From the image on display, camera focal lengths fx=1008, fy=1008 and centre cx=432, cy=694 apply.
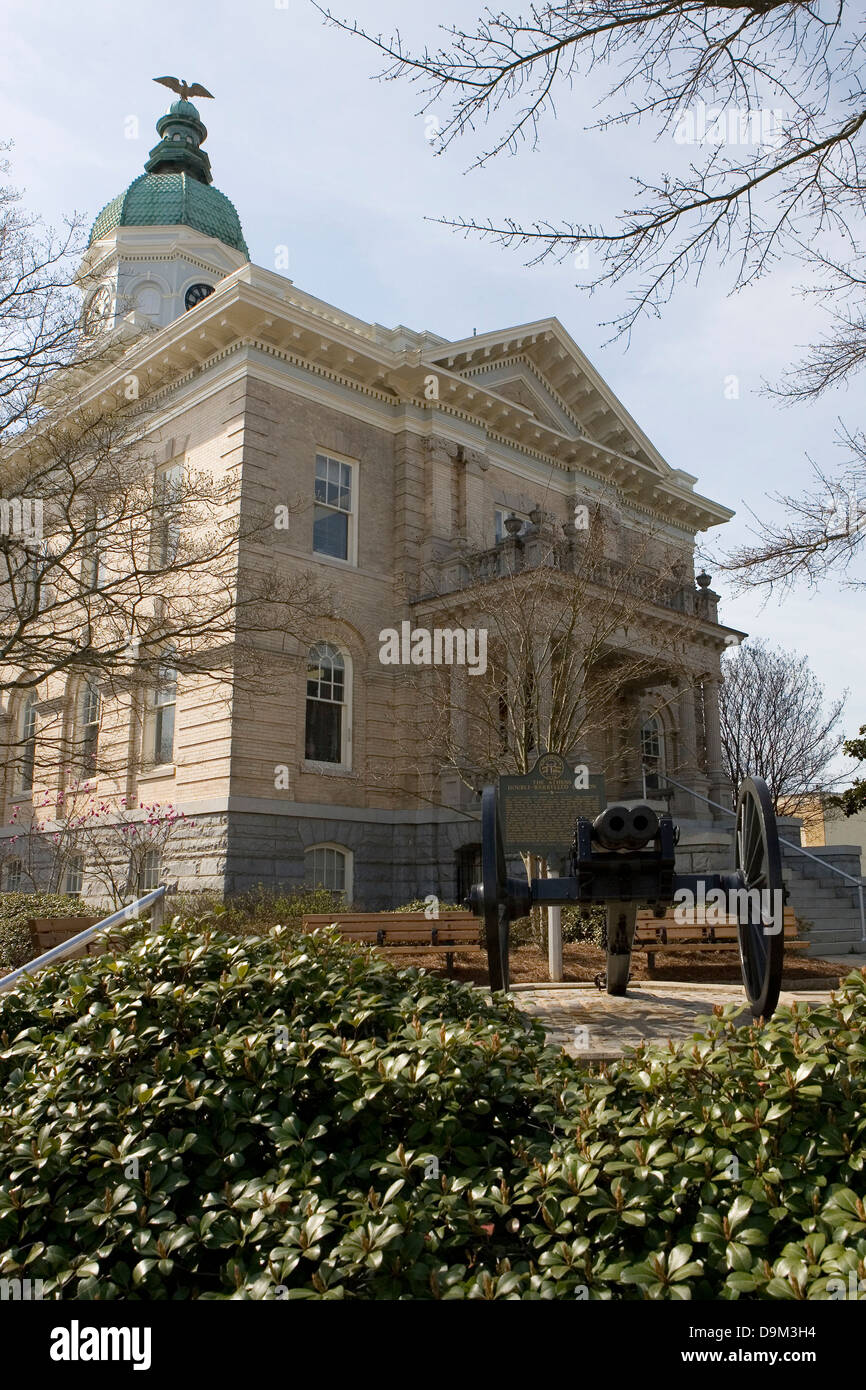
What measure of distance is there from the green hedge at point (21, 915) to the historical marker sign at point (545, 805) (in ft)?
26.9

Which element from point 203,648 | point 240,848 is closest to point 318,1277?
point 203,648

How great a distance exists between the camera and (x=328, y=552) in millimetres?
21906

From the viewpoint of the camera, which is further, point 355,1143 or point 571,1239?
point 355,1143

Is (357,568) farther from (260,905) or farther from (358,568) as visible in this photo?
(260,905)

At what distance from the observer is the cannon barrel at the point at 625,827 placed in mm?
6262

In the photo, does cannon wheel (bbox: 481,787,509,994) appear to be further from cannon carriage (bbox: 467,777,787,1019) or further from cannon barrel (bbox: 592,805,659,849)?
cannon barrel (bbox: 592,805,659,849)

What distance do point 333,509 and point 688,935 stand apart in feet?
41.0

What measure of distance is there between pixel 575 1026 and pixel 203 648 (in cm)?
991

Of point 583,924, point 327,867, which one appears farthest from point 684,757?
point 327,867

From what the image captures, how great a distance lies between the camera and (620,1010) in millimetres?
9172

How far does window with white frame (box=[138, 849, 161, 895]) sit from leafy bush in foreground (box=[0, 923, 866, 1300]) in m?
16.1

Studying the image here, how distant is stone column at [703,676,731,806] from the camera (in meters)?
24.3

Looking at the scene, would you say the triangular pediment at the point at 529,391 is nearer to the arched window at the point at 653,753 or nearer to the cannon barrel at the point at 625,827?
the arched window at the point at 653,753
